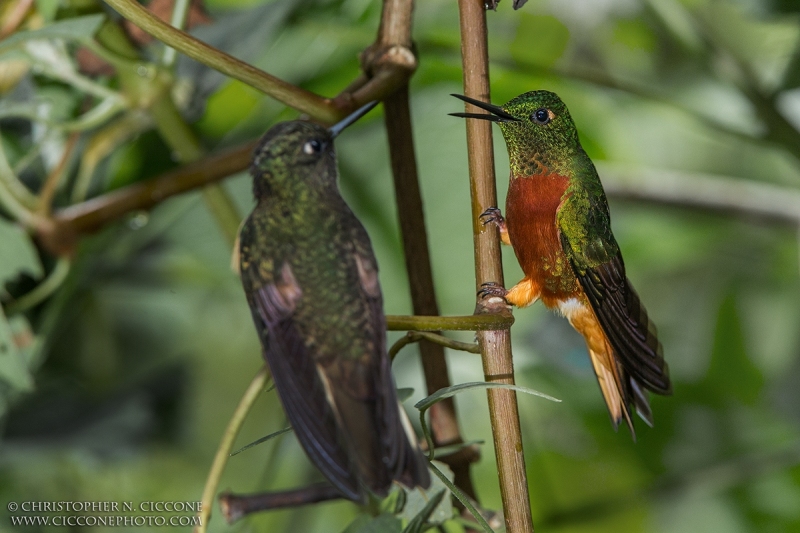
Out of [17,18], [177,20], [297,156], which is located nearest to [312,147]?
[297,156]

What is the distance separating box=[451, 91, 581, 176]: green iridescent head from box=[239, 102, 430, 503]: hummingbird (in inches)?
4.5

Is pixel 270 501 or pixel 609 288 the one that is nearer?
pixel 609 288

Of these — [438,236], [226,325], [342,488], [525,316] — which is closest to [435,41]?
[438,236]

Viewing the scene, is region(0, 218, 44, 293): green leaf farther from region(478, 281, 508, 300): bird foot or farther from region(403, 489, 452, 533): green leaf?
region(478, 281, 508, 300): bird foot

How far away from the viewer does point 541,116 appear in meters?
0.50

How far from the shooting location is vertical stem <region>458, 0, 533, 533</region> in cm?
47

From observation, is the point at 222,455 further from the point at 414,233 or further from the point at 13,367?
the point at 13,367

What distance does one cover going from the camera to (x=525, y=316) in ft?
4.53

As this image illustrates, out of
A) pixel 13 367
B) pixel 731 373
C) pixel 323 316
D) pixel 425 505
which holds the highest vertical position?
pixel 323 316

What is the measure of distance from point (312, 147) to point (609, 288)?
196 mm

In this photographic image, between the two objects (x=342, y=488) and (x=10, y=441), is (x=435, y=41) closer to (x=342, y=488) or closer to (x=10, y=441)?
(x=10, y=441)

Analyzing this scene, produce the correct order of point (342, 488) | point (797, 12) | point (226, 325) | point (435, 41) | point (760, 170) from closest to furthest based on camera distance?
point (342, 488) < point (797, 12) < point (435, 41) < point (226, 325) < point (760, 170)

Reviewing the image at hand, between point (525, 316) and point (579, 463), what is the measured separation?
0.32 meters

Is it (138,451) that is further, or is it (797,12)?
(138,451)
